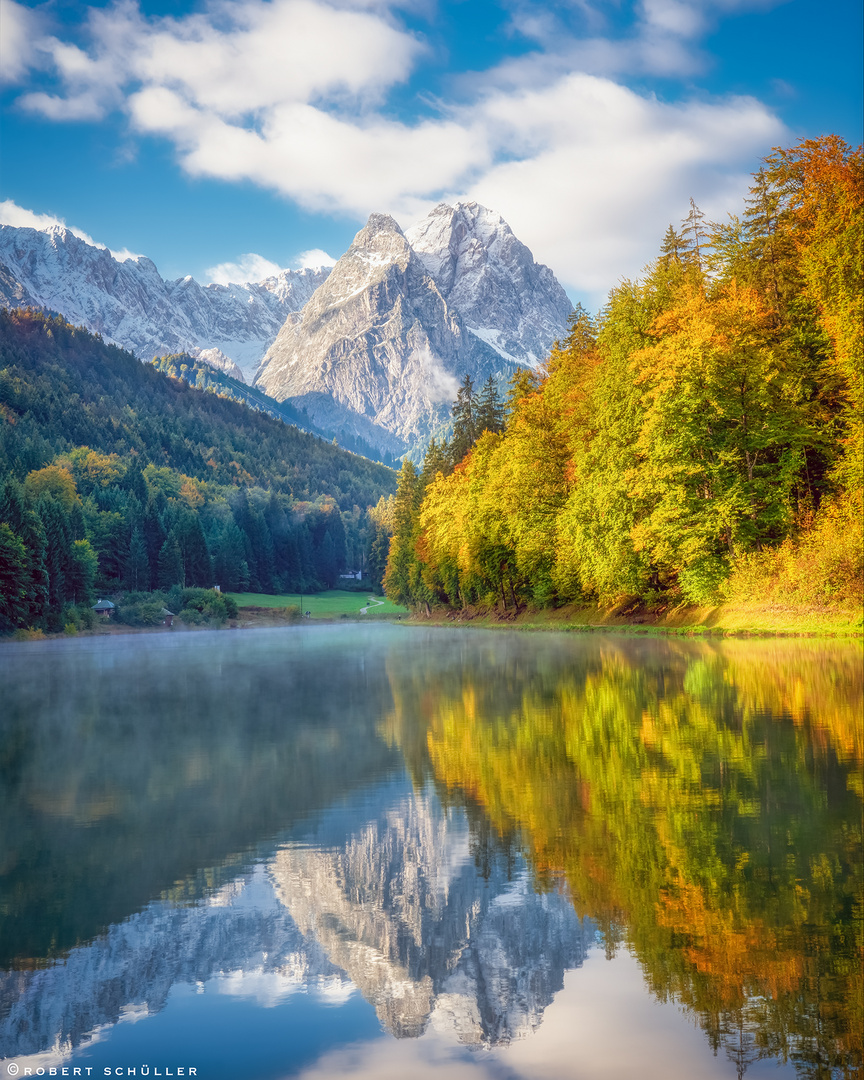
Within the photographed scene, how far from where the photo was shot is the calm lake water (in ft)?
14.8

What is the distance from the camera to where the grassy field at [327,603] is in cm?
13900

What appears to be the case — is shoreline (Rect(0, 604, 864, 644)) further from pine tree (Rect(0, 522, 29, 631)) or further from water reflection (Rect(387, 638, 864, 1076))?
water reflection (Rect(387, 638, 864, 1076))

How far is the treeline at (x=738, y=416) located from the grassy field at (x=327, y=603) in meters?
80.7

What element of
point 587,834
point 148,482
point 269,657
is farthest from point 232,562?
point 587,834

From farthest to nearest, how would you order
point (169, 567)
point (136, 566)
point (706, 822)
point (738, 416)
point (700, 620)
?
point (169, 567) < point (136, 566) < point (700, 620) < point (738, 416) < point (706, 822)

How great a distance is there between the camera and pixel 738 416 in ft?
120

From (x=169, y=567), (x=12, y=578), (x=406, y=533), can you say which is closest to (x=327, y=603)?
(x=169, y=567)

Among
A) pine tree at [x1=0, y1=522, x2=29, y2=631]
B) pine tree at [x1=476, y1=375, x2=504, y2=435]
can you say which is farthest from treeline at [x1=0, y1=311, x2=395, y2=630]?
pine tree at [x1=476, y1=375, x2=504, y2=435]

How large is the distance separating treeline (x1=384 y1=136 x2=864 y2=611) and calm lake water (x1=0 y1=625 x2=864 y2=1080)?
22.4 m

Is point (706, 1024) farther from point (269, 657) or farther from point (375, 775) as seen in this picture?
point (269, 657)

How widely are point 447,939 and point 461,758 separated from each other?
19.6ft

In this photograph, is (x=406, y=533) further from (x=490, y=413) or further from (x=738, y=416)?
(x=738, y=416)

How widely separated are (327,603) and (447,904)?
6262 inches

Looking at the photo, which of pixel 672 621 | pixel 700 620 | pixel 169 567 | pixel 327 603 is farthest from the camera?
pixel 327 603
